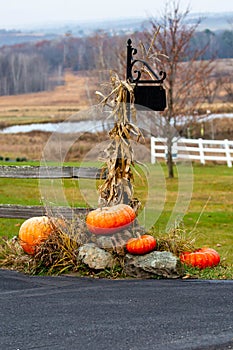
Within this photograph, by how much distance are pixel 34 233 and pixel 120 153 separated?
149cm

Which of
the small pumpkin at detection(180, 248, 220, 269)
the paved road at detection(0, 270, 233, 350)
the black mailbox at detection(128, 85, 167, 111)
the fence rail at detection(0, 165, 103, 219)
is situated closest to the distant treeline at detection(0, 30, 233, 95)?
the fence rail at detection(0, 165, 103, 219)

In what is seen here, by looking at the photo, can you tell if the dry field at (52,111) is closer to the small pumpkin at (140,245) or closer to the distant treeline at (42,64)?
the distant treeline at (42,64)

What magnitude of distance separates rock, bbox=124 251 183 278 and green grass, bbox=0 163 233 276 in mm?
941

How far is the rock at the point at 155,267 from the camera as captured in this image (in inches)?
348

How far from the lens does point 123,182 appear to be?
9688mm

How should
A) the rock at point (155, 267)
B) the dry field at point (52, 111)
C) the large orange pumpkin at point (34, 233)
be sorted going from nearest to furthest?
the rock at point (155, 267) < the large orange pumpkin at point (34, 233) < the dry field at point (52, 111)

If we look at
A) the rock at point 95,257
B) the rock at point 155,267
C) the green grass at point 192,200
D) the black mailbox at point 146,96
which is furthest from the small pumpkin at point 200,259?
the black mailbox at point 146,96

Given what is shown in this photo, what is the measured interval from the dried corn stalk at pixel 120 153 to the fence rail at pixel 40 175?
0.47 metres

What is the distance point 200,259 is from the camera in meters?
9.29

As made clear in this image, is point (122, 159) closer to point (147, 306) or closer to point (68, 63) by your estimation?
point (147, 306)

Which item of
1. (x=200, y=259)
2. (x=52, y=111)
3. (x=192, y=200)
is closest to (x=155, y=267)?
(x=200, y=259)

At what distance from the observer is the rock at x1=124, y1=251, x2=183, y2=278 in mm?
8836

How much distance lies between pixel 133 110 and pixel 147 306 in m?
3.23

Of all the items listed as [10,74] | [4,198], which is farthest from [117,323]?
[10,74]
